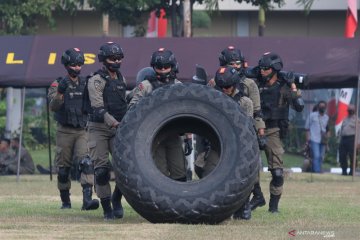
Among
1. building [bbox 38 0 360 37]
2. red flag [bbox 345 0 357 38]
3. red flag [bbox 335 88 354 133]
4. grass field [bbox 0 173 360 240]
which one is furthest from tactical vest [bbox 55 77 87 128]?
building [bbox 38 0 360 37]

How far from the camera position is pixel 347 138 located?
1118 inches

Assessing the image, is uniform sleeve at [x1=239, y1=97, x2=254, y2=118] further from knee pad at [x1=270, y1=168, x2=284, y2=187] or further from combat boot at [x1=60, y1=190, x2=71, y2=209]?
combat boot at [x1=60, y1=190, x2=71, y2=209]

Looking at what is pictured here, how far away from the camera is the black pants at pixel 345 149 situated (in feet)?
91.7

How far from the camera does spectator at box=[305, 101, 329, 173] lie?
28.8 metres

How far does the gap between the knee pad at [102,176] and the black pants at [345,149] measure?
1445 cm

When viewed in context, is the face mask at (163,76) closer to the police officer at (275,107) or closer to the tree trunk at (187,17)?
the police officer at (275,107)

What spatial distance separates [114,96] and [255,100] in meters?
1.77

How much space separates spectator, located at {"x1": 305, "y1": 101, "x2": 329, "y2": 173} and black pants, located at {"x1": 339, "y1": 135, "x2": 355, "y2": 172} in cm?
58

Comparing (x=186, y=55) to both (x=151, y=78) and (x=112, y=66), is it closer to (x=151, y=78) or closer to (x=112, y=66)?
(x=112, y=66)

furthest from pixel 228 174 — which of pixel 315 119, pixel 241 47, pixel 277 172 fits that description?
pixel 315 119

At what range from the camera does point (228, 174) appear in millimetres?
12680

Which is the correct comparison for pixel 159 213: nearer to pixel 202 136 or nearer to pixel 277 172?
pixel 202 136

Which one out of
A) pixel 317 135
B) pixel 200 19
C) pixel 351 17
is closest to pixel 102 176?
pixel 317 135

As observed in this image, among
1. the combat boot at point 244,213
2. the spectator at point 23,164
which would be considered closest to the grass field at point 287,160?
the spectator at point 23,164
